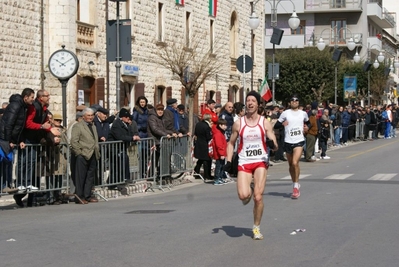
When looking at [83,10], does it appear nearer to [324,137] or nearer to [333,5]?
[324,137]

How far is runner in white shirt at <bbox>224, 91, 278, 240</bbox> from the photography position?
1118 cm

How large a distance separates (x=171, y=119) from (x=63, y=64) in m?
2.80

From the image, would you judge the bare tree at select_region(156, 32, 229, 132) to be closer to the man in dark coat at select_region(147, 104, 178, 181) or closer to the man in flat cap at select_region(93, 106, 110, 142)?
the man in dark coat at select_region(147, 104, 178, 181)

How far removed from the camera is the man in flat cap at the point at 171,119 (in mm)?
20625

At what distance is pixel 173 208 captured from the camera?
1513cm

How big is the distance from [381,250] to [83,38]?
2010 cm

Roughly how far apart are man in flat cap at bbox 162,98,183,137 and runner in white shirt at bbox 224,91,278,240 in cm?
900

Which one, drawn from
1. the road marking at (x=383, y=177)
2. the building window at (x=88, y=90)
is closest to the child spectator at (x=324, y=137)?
the building window at (x=88, y=90)

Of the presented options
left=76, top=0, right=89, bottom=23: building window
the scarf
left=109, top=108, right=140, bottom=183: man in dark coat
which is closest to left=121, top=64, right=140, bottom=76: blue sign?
left=76, top=0, right=89, bottom=23: building window

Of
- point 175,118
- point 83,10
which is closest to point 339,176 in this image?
point 175,118

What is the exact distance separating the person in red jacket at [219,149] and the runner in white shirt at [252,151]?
29.9ft

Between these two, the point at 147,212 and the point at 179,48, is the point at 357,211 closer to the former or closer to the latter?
the point at 147,212

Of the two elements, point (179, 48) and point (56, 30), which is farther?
point (179, 48)

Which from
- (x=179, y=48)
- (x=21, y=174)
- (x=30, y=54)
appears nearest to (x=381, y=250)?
(x=21, y=174)
